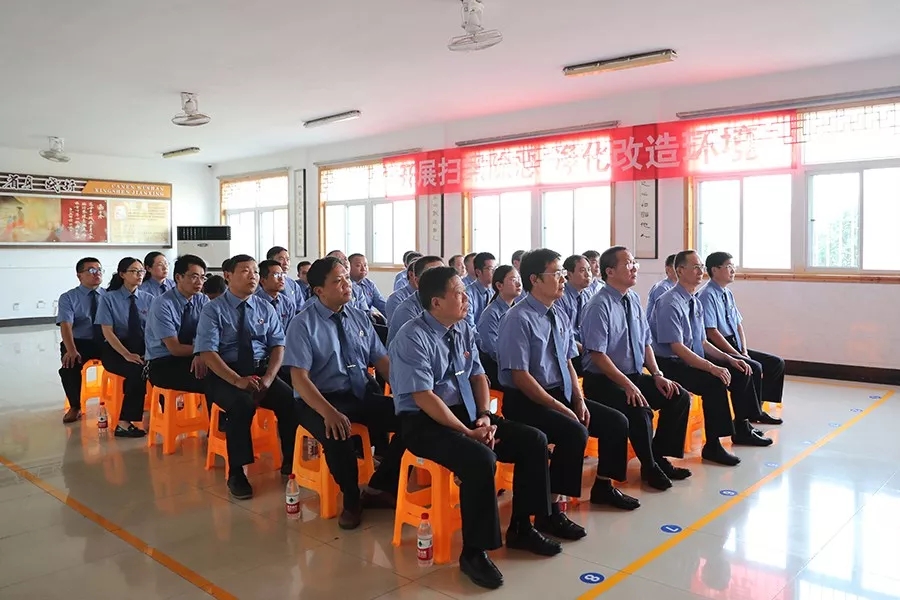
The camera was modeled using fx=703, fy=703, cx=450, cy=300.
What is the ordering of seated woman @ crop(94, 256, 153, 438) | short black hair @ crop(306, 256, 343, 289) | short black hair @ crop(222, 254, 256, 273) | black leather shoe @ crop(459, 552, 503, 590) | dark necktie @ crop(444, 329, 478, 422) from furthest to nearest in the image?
seated woman @ crop(94, 256, 153, 438), short black hair @ crop(222, 254, 256, 273), short black hair @ crop(306, 256, 343, 289), dark necktie @ crop(444, 329, 478, 422), black leather shoe @ crop(459, 552, 503, 590)

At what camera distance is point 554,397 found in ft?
10.4

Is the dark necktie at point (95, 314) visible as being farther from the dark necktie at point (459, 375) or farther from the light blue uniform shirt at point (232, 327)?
the dark necktie at point (459, 375)

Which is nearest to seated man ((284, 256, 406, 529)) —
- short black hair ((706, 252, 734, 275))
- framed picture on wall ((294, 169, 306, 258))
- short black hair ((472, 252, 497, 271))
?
short black hair ((472, 252, 497, 271))

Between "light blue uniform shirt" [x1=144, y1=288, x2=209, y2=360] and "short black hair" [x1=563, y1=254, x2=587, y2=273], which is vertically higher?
"short black hair" [x1=563, y1=254, x2=587, y2=273]

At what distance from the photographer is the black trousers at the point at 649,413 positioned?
11.2 feet

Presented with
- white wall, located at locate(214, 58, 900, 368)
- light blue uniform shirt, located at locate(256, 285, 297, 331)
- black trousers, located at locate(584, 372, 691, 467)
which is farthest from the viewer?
white wall, located at locate(214, 58, 900, 368)

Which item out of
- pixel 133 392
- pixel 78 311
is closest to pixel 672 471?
pixel 133 392

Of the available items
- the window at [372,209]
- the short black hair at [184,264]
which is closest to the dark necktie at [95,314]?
the short black hair at [184,264]

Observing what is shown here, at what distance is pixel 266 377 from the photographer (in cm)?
374

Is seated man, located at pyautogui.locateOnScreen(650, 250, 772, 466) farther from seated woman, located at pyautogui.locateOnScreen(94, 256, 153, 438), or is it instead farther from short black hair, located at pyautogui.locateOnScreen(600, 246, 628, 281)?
seated woman, located at pyautogui.locateOnScreen(94, 256, 153, 438)

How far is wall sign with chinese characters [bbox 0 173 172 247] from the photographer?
11234 millimetres

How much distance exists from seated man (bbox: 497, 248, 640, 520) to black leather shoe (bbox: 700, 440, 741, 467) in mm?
923

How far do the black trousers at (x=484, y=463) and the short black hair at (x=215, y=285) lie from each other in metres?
2.06

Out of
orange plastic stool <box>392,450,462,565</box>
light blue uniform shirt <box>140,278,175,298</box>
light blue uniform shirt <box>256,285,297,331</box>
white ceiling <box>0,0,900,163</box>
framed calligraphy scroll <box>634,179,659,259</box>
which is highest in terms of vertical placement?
white ceiling <box>0,0,900,163</box>
